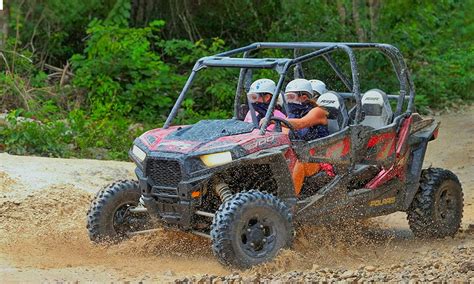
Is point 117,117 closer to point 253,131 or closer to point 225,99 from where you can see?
point 225,99

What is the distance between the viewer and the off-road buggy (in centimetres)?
862

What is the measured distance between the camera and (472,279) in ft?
24.8

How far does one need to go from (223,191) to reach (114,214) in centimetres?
114

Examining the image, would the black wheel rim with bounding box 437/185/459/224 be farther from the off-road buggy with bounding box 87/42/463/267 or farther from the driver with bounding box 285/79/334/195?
the driver with bounding box 285/79/334/195

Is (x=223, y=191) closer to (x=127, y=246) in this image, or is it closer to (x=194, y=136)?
(x=194, y=136)

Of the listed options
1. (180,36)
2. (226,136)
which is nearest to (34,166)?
(226,136)

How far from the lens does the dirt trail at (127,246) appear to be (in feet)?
27.3

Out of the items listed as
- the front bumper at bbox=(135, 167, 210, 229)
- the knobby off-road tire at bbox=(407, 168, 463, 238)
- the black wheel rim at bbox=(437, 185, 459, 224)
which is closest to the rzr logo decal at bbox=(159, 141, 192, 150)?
the front bumper at bbox=(135, 167, 210, 229)

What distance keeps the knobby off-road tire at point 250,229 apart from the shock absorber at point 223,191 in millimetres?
187

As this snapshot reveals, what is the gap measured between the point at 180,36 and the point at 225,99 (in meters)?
2.78

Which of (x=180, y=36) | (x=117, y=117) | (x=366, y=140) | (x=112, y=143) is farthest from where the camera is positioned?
(x=180, y=36)

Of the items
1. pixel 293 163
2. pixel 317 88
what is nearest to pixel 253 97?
pixel 293 163

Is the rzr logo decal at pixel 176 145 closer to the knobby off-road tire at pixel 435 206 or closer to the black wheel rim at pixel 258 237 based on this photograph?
the black wheel rim at pixel 258 237

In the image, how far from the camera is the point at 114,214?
9438mm
